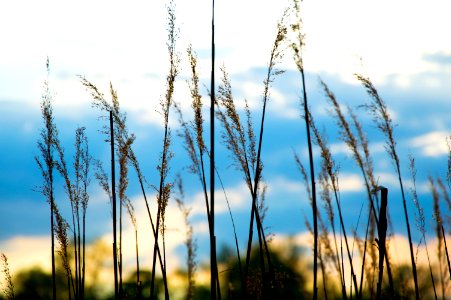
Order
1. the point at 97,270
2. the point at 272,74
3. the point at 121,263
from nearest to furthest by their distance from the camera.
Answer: the point at 272,74
the point at 121,263
the point at 97,270

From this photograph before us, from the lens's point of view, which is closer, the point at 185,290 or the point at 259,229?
the point at 259,229

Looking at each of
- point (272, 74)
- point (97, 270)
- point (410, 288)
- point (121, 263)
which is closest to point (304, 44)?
point (272, 74)

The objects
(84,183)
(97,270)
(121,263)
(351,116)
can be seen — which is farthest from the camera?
(97,270)

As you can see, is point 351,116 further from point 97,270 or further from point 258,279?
point 97,270

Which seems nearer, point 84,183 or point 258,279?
point 258,279

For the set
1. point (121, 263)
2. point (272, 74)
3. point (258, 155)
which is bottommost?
point (121, 263)

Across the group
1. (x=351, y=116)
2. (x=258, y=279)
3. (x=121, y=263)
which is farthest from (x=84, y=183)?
(x=351, y=116)

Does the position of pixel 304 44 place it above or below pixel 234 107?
above

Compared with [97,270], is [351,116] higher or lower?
higher

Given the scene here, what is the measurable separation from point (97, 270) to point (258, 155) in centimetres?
595

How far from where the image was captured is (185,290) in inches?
236

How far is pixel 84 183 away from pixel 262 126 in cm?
178

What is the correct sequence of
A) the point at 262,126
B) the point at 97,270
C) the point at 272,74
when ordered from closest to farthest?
the point at 262,126, the point at 272,74, the point at 97,270

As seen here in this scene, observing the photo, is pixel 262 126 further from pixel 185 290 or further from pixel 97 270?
pixel 97 270
